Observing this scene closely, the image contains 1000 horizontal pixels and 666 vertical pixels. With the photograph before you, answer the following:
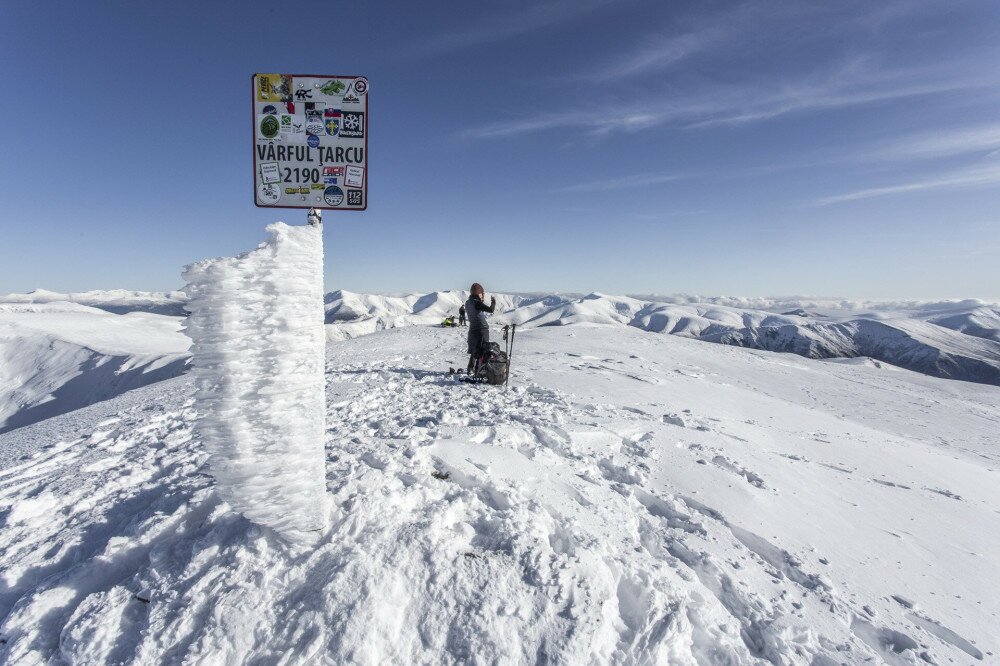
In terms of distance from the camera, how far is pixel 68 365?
18.8 metres

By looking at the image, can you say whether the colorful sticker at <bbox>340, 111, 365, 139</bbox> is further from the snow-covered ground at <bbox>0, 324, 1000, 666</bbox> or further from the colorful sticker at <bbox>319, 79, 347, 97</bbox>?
the snow-covered ground at <bbox>0, 324, 1000, 666</bbox>

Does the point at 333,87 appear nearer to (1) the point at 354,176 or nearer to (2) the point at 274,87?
(2) the point at 274,87

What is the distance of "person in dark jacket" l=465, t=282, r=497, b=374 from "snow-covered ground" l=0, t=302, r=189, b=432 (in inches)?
462

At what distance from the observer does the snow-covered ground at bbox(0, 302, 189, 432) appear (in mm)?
15211

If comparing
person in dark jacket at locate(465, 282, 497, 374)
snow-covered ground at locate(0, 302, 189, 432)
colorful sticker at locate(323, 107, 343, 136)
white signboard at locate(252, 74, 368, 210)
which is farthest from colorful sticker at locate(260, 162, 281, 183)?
snow-covered ground at locate(0, 302, 189, 432)

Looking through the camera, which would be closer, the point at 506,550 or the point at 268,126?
the point at 268,126

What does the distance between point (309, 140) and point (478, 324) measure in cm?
697

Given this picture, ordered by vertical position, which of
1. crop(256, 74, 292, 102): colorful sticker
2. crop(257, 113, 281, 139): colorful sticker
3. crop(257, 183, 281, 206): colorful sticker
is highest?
crop(256, 74, 292, 102): colorful sticker

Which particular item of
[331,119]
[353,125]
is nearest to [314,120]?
[331,119]

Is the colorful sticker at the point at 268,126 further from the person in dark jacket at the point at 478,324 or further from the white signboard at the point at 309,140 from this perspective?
the person in dark jacket at the point at 478,324

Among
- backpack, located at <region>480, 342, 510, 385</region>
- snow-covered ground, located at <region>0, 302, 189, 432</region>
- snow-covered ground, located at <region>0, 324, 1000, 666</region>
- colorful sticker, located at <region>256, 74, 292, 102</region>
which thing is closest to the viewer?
snow-covered ground, located at <region>0, 324, 1000, 666</region>

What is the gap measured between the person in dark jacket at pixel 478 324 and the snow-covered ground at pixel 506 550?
2895 millimetres

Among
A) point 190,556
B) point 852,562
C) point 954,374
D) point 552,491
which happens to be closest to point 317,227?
point 190,556

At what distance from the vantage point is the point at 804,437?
25.6 feet
